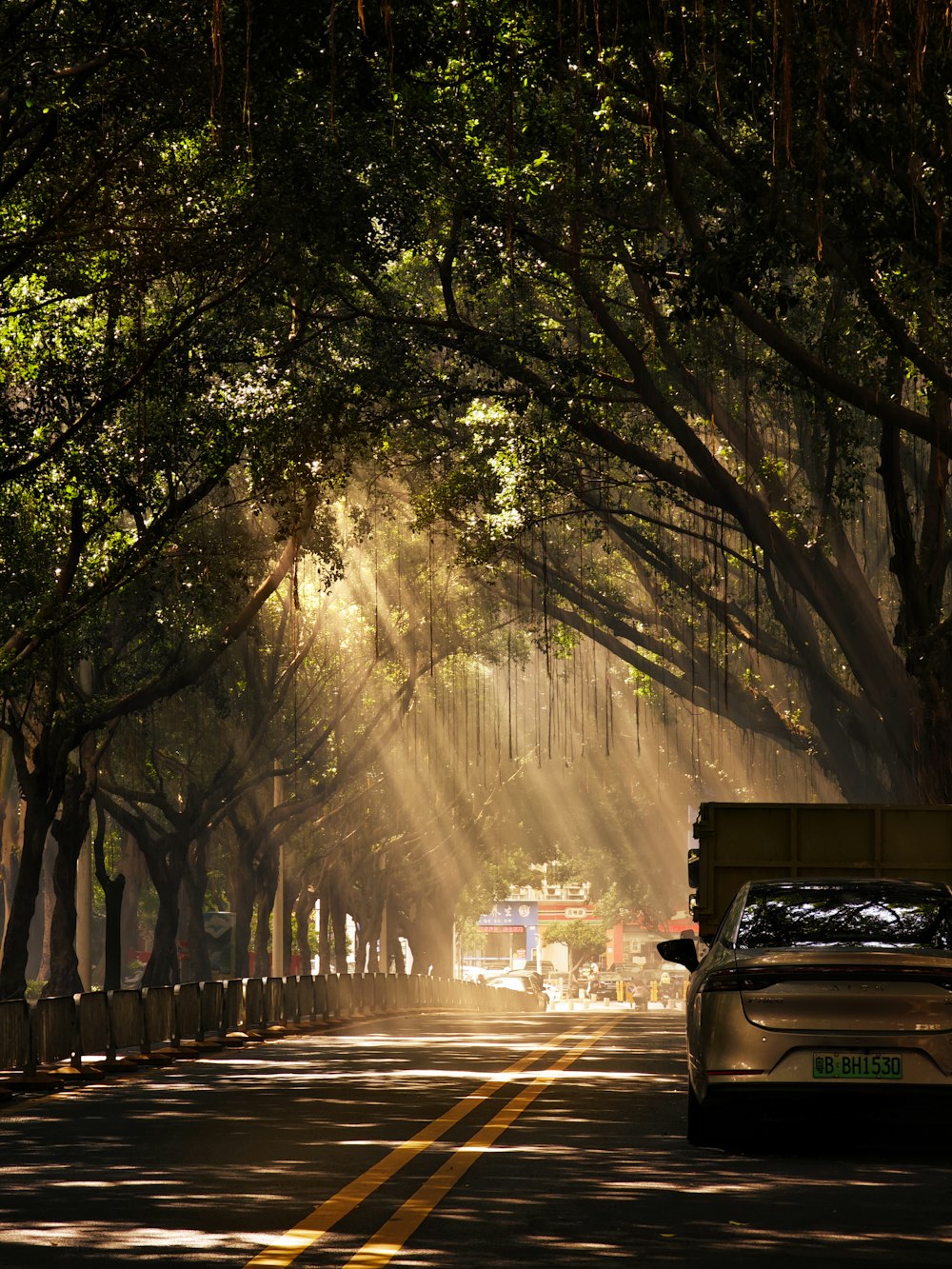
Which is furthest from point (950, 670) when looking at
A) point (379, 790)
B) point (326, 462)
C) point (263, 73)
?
point (379, 790)

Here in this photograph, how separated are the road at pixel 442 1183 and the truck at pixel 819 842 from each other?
10.8 feet

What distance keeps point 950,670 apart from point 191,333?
9136 mm

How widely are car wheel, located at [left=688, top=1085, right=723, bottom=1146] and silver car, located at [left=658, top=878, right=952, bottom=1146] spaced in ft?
0.64

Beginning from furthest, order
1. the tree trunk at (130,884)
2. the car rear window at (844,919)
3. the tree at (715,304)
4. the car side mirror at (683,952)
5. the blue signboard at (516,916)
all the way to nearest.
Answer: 1. the blue signboard at (516,916)
2. the tree trunk at (130,884)
3. the tree at (715,304)
4. the car side mirror at (683,952)
5. the car rear window at (844,919)

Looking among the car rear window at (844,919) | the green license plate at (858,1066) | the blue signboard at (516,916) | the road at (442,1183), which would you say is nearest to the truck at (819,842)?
the road at (442,1183)

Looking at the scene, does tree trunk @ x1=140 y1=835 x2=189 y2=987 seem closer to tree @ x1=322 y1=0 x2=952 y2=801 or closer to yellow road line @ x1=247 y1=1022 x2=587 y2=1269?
tree @ x1=322 y1=0 x2=952 y2=801

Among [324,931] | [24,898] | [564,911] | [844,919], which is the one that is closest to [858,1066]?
[844,919]

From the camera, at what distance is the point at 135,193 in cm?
1953

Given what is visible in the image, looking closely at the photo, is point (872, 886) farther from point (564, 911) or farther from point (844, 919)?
point (564, 911)

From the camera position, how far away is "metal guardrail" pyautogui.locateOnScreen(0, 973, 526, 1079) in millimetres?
17000

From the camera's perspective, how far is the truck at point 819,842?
17594 millimetres

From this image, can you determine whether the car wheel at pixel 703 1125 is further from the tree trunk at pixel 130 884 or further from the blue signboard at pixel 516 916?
the blue signboard at pixel 516 916

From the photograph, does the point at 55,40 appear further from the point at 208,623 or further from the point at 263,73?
the point at 208,623

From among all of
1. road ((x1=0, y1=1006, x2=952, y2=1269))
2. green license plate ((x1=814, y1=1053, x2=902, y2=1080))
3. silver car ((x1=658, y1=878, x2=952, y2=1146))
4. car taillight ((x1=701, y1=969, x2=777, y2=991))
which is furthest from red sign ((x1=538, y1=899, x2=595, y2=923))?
green license plate ((x1=814, y1=1053, x2=902, y2=1080))
